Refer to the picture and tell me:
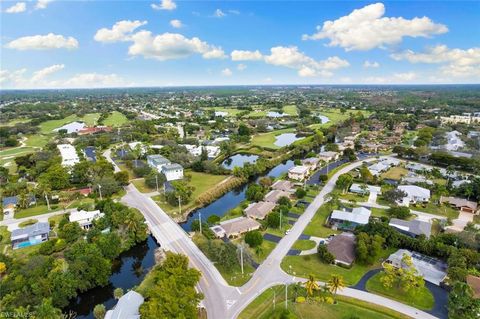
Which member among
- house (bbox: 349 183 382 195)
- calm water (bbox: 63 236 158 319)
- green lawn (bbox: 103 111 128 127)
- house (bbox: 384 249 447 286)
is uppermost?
green lawn (bbox: 103 111 128 127)

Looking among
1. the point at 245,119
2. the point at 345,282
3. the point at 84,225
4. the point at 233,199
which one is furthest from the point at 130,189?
the point at 245,119

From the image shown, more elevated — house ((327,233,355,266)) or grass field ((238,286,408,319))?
house ((327,233,355,266))

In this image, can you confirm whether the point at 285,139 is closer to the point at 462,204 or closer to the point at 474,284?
the point at 462,204

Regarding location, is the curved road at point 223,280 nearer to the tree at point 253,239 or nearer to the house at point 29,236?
the tree at point 253,239

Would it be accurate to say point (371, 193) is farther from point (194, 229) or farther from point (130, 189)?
point (130, 189)

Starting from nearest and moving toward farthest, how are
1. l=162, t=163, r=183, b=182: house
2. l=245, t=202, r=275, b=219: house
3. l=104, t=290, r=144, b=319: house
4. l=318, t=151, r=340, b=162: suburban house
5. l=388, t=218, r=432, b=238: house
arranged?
l=104, t=290, r=144, b=319: house
l=388, t=218, r=432, b=238: house
l=245, t=202, r=275, b=219: house
l=162, t=163, r=183, b=182: house
l=318, t=151, r=340, b=162: suburban house

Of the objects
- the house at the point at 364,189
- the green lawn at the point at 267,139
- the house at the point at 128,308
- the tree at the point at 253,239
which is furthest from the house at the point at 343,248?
the green lawn at the point at 267,139

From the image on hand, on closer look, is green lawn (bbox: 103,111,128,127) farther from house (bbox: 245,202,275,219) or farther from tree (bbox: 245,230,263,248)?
tree (bbox: 245,230,263,248)

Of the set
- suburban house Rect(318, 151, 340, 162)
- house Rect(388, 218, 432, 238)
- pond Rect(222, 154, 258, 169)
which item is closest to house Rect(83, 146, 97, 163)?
pond Rect(222, 154, 258, 169)
